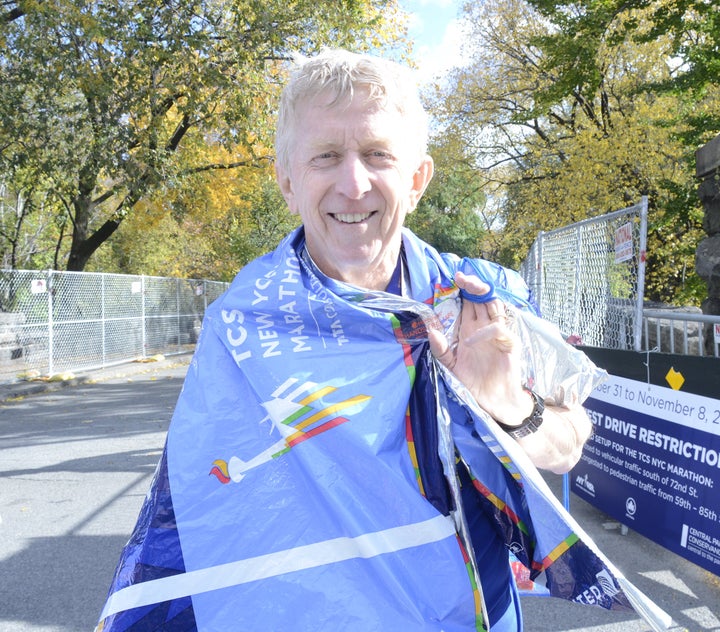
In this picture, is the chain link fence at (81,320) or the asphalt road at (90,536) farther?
the chain link fence at (81,320)

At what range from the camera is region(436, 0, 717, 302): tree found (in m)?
12.7

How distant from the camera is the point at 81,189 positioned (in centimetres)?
1652

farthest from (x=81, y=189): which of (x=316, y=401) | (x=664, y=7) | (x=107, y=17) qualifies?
(x=316, y=401)

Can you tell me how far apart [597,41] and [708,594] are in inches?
375

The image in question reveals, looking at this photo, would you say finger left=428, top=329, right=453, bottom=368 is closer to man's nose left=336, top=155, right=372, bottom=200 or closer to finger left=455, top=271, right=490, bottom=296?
finger left=455, top=271, right=490, bottom=296

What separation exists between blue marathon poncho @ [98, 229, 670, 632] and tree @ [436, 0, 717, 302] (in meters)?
11.3

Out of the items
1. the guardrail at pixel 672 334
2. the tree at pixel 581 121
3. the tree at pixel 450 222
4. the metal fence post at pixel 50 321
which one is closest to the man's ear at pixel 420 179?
the guardrail at pixel 672 334

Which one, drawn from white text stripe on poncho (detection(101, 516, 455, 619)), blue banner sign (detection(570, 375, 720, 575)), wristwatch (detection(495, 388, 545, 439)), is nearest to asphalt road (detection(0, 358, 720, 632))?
blue banner sign (detection(570, 375, 720, 575))

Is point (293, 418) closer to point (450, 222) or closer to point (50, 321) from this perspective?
point (50, 321)

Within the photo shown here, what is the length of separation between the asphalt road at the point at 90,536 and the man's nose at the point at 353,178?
308 centimetres

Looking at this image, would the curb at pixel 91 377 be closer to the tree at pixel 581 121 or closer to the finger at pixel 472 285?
the tree at pixel 581 121

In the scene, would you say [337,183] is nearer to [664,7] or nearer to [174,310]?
[664,7]

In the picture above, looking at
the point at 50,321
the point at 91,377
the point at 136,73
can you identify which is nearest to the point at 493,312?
the point at 136,73

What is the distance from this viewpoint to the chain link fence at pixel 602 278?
215 inches
